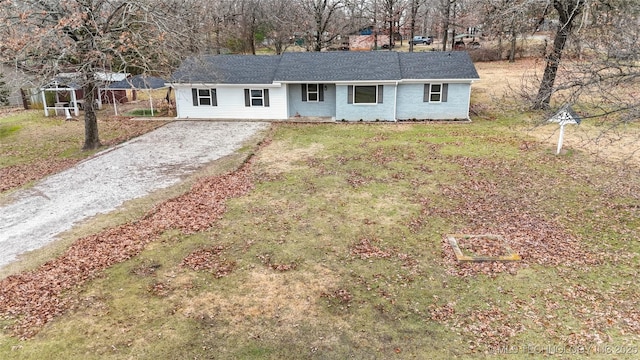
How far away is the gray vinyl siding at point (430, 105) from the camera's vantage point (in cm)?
2511

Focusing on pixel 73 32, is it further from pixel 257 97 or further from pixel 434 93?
pixel 434 93

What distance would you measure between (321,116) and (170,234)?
1698 cm

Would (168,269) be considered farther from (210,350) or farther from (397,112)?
(397,112)

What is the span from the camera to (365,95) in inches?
1006

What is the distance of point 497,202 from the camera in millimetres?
13430

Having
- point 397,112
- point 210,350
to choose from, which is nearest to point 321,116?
point 397,112

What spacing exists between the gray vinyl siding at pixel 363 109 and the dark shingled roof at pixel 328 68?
95 cm

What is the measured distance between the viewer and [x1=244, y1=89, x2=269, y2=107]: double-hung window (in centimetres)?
2633

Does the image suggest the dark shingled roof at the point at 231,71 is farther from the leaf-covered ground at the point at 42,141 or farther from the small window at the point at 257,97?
the leaf-covered ground at the point at 42,141

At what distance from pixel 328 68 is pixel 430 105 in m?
6.59

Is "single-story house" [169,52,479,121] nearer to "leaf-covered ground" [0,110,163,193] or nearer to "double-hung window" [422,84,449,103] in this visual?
"double-hung window" [422,84,449,103]

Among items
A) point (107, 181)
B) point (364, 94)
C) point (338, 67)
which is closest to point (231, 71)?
point (338, 67)

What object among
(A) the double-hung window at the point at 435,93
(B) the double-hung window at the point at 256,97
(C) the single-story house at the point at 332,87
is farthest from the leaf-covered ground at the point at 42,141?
(A) the double-hung window at the point at 435,93

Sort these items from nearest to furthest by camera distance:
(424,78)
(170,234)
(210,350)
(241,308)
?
1. (210,350)
2. (241,308)
3. (170,234)
4. (424,78)
